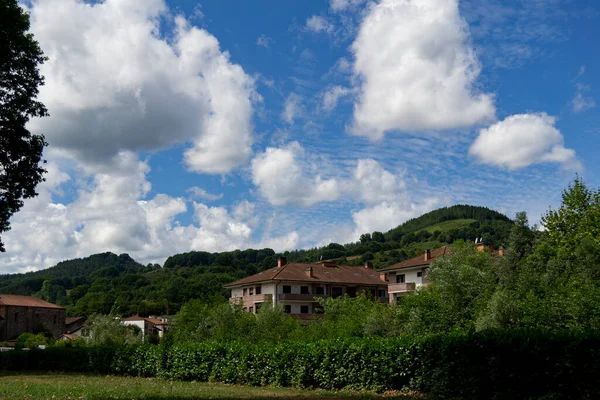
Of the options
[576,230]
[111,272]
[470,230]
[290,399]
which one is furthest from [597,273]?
[111,272]

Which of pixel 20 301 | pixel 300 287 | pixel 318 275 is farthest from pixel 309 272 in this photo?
pixel 20 301

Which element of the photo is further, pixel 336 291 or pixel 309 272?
pixel 336 291

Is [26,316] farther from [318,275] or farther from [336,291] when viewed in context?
[336,291]

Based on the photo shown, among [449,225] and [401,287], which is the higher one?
[449,225]

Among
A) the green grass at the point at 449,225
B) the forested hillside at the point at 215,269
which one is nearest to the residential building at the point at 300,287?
the forested hillside at the point at 215,269

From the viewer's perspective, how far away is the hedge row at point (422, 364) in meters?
14.3

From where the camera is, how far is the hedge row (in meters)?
14.3

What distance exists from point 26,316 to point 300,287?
64.4m

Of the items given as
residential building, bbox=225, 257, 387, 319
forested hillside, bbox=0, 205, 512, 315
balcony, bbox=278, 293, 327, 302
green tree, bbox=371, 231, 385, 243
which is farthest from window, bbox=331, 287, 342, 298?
green tree, bbox=371, 231, 385, 243

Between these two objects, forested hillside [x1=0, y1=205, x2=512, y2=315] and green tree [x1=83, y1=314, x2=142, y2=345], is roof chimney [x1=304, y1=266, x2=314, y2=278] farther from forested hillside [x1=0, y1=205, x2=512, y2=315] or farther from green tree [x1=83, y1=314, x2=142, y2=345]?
forested hillside [x1=0, y1=205, x2=512, y2=315]

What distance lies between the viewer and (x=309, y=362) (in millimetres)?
22234

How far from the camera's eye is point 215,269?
5399 inches

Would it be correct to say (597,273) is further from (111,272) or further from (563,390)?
(111,272)

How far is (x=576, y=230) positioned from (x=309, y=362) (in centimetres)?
3571
